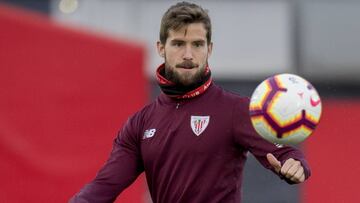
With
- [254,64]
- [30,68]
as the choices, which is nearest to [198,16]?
[30,68]

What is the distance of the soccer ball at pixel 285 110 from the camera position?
4652 millimetres

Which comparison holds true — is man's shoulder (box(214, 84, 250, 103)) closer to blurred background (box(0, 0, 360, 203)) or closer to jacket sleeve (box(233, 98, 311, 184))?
jacket sleeve (box(233, 98, 311, 184))

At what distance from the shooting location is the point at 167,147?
525cm

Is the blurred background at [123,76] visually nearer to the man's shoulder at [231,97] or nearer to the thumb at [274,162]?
the man's shoulder at [231,97]

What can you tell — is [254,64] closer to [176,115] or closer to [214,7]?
[214,7]

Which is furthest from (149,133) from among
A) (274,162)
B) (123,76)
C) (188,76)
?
(123,76)

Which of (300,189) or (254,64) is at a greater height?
(254,64)

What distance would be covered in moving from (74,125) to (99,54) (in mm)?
872

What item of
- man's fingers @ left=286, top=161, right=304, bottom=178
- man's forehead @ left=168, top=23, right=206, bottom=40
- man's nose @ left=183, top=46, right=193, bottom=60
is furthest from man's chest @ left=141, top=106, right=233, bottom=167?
man's fingers @ left=286, top=161, right=304, bottom=178

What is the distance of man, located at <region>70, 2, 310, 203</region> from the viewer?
514cm

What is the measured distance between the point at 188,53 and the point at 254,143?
0.68 metres

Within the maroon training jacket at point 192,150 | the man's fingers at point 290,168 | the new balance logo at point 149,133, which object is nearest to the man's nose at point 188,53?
the maroon training jacket at point 192,150

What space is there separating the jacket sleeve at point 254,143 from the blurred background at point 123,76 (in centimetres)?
438

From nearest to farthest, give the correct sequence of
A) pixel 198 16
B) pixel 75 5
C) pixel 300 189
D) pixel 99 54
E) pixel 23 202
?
pixel 198 16 → pixel 23 202 → pixel 99 54 → pixel 300 189 → pixel 75 5
